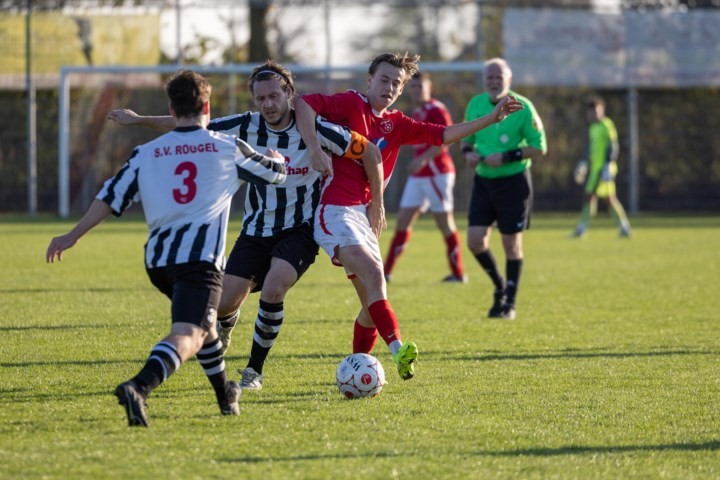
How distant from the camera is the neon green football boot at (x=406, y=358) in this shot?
18.7ft

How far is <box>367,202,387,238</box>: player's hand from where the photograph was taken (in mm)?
6109

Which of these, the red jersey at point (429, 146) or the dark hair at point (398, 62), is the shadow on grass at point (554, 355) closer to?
the dark hair at point (398, 62)

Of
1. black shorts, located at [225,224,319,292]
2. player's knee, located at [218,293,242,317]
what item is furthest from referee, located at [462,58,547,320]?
player's knee, located at [218,293,242,317]

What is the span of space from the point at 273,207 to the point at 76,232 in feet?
4.66

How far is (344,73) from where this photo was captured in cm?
2558

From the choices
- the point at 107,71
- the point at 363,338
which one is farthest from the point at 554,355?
the point at 107,71

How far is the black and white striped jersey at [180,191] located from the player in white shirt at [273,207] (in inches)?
33.2

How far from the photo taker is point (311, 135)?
5809mm

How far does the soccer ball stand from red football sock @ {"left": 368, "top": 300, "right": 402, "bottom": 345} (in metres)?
0.17

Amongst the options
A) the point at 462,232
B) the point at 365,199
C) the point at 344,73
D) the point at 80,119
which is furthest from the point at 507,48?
the point at 365,199

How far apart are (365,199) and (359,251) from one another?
0.38m

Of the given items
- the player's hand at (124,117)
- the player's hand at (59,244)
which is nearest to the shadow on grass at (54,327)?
the player's hand at (124,117)

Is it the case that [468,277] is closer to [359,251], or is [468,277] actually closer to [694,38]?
[359,251]

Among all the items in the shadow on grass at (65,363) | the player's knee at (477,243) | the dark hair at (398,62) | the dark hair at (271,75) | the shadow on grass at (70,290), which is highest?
the dark hair at (398,62)
